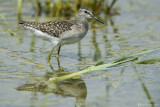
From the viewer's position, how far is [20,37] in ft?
33.1

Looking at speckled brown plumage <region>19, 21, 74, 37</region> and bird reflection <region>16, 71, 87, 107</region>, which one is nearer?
bird reflection <region>16, 71, 87, 107</region>

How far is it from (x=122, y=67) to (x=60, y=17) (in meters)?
5.58

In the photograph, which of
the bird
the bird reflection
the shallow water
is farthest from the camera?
the bird

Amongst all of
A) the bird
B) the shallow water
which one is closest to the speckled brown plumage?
the bird

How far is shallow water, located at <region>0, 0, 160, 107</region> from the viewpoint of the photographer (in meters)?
5.66

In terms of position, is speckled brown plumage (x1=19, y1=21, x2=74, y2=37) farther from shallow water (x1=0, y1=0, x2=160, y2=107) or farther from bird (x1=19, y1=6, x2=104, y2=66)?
shallow water (x1=0, y1=0, x2=160, y2=107)

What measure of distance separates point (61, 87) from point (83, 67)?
1.58 metres

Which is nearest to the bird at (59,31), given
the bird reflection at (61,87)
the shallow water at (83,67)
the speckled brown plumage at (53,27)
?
the speckled brown plumage at (53,27)

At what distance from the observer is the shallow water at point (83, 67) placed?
5660 millimetres

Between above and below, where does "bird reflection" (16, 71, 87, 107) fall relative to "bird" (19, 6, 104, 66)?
below

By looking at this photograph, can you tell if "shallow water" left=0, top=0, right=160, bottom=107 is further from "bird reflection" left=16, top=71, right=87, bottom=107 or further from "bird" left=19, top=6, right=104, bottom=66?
"bird" left=19, top=6, right=104, bottom=66

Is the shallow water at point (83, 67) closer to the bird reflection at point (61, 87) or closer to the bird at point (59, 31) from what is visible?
the bird reflection at point (61, 87)

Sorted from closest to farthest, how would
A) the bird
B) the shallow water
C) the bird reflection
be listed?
the shallow water, the bird reflection, the bird

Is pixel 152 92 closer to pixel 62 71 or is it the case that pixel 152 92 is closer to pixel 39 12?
pixel 62 71
